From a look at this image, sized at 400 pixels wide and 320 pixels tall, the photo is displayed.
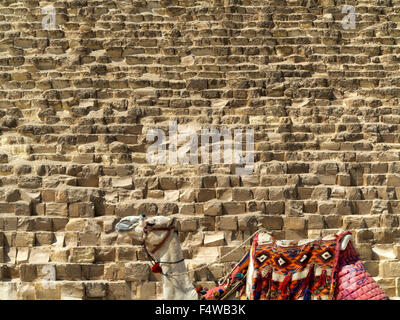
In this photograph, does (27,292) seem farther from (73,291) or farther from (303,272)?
(303,272)

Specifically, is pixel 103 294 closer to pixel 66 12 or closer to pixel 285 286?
pixel 285 286

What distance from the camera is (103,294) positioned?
22.9 feet

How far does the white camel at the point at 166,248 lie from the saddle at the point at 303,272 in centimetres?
38

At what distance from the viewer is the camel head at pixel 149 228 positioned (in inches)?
213

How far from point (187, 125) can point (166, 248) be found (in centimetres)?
364

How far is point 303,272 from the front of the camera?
5.64m

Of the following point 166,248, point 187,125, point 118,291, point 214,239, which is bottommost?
point 118,291

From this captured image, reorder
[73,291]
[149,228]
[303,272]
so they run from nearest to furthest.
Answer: [149,228]
[303,272]
[73,291]

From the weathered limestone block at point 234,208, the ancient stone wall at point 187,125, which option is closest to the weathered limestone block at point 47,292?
the ancient stone wall at point 187,125

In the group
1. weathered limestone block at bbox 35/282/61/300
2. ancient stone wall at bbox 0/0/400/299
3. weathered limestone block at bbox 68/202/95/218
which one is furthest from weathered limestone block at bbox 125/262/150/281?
weathered limestone block at bbox 68/202/95/218

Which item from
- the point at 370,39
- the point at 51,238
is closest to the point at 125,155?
the point at 51,238

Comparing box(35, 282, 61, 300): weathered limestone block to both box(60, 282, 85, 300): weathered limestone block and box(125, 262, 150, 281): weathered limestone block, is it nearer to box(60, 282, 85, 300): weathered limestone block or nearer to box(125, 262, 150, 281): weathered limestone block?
box(60, 282, 85, 300): weathered limestone block

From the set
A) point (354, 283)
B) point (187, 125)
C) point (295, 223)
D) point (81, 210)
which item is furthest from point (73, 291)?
point (354, 283)

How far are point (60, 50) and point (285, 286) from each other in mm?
6381
